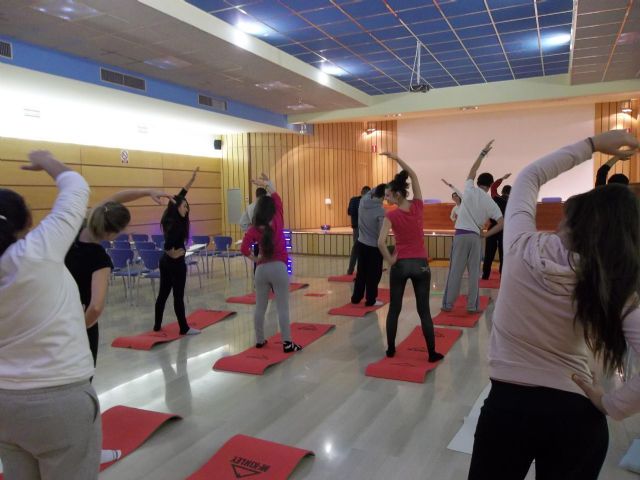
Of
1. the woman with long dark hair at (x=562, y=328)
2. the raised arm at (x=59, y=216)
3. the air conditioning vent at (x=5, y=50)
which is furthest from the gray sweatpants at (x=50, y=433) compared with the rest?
the air conditioning vent at (x=5, y=50)

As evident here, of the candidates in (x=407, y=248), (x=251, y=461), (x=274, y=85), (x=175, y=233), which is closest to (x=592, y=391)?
(x=251, y=461)

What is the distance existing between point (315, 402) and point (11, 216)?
2.76 metres

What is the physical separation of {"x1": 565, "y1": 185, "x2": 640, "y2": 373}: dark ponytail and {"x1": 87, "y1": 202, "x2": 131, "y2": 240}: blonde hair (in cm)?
234

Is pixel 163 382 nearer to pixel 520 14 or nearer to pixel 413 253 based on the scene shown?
pixel 413 253

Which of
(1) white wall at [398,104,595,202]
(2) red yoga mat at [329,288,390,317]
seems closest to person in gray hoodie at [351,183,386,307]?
(2) red yoga mat at [329,288,390,317]

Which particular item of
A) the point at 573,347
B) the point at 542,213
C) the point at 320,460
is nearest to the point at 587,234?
the point at 573,347

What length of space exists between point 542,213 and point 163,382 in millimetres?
10394

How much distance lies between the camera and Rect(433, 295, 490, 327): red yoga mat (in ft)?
19.2

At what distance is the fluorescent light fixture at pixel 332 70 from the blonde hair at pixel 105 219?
8.14 m

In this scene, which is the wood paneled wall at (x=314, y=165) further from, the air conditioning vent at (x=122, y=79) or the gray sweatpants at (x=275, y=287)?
the gray sweatpants at (x=275, y=287)

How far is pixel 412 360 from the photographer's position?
4.56 m

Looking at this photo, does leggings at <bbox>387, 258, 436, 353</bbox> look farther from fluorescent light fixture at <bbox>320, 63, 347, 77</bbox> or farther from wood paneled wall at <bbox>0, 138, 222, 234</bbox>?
fluorescent light fixture at <bbox>320, 63, 347, 77</bbox>

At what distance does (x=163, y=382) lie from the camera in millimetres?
4242

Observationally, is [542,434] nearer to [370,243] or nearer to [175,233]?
[175,233]
